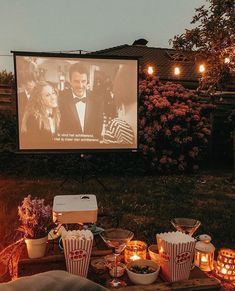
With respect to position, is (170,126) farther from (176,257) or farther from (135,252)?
(176,257)

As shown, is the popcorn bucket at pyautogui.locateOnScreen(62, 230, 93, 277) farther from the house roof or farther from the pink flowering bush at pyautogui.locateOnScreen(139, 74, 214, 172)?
the house roof

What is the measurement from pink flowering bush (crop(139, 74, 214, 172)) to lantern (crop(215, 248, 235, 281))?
6.24m

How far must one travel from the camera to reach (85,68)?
5711 millimetres

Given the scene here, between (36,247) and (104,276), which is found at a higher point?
(36,247)

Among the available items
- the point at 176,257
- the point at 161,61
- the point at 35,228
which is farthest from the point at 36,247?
the point at 161,61

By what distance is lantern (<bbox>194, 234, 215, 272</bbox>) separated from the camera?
2.73 meters

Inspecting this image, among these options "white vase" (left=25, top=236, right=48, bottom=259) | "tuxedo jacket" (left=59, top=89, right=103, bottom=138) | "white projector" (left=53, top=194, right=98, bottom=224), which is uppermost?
"tuxedo jacket" (left=59, top=89, right=103, bottom=138)

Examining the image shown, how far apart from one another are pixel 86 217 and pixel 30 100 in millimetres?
3507

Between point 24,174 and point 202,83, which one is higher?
point 202,83

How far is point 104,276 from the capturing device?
2.38m

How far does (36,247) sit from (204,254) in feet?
4.48

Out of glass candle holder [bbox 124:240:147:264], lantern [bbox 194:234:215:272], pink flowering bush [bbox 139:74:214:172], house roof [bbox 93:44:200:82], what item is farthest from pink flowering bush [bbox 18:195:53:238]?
house roof [bbox 93:44:200:82]

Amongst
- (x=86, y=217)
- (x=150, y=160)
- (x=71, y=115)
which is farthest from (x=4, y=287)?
(x=150, y=160)

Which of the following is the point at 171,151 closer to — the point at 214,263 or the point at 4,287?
the point at 214,263
